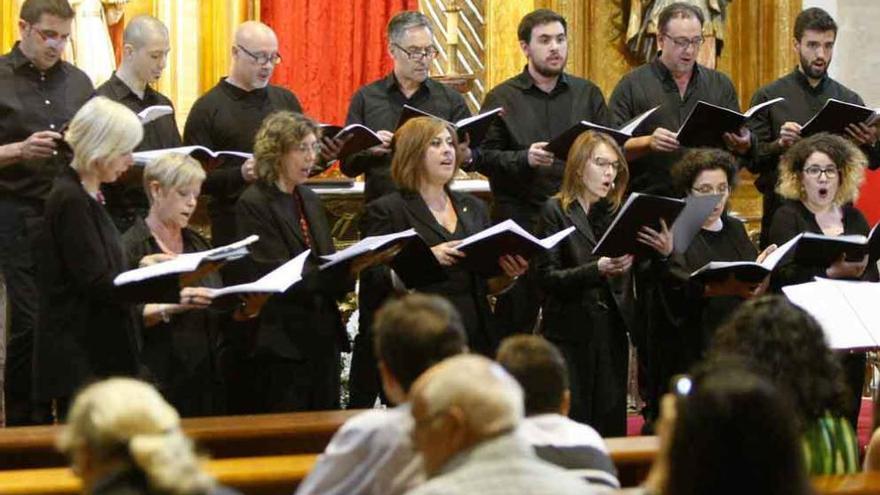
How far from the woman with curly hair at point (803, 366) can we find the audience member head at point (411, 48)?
3.06m

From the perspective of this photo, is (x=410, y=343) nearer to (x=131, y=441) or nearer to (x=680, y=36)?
(x=131, y=441)

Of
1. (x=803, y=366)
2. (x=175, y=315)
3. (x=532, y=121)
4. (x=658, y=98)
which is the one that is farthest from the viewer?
(x=658, y=98)

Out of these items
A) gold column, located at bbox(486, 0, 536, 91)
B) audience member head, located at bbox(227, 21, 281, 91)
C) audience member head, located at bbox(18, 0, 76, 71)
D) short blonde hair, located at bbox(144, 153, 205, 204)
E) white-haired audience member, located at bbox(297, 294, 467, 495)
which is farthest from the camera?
gold column, located at bbox(486, 0, 536, 91)

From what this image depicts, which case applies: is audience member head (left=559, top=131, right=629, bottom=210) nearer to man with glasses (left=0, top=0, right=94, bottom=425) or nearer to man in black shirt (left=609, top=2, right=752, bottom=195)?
man in black shirt (left=609, top=2, right=752, bottom=195)

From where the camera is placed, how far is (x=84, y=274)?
5082 millimetres

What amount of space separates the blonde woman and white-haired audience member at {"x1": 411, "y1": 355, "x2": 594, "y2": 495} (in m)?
2.28

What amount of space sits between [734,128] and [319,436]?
242cm

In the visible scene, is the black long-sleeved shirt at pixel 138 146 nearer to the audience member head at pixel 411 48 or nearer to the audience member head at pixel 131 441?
the audience member head at pixel 411 48

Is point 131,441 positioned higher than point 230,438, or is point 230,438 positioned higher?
point 131,441

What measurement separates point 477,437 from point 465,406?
0.18 ft

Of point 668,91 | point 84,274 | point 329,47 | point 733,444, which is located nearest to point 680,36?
point 668,91

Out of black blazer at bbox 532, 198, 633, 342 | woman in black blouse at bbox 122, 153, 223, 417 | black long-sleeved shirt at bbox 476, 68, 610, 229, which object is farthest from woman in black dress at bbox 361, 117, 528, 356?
woman in black blouse at bbox 122, 153, 223, 417

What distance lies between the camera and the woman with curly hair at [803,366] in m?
3.84

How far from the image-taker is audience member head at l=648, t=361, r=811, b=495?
2.56m
